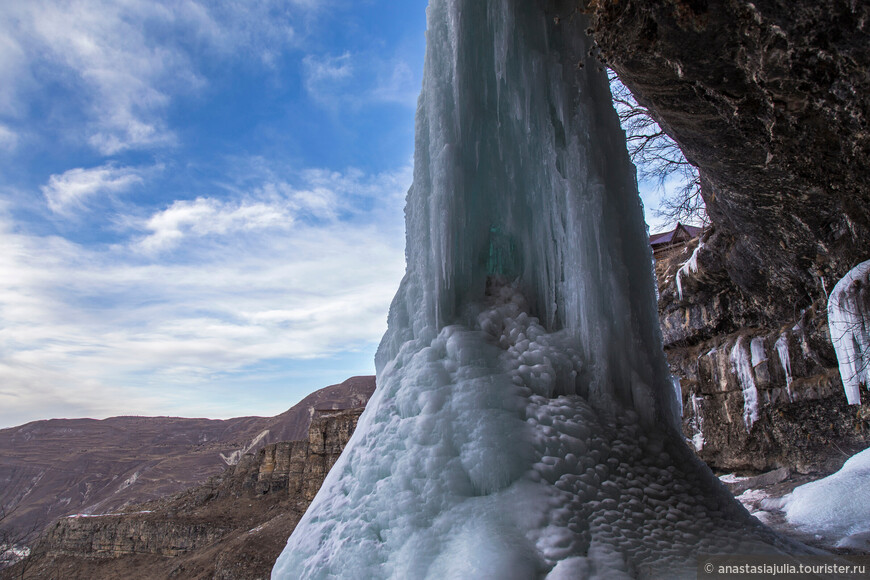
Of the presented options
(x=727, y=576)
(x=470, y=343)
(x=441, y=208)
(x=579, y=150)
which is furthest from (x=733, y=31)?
(x=727, y=576)

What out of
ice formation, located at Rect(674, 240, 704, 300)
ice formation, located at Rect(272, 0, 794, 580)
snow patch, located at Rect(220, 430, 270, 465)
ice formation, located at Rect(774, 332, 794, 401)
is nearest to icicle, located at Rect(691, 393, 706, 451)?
ice formation, located at Rect(774, 332, 794, 401)

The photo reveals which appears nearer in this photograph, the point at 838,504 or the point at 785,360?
the point at 838,504

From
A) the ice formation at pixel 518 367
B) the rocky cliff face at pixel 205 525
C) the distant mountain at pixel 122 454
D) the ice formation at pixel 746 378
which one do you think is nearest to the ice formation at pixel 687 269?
the ice formation at pixel 746 378

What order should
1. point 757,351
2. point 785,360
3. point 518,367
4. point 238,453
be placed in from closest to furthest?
1. point 518,367
2. point 785,360
3. point 757,351
4. point 238,453

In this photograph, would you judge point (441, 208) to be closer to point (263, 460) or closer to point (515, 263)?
point (515, 263)

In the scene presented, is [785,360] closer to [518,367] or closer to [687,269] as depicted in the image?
[687,269]

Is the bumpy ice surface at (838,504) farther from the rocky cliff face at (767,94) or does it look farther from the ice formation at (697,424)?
the ice formation at (697,424)

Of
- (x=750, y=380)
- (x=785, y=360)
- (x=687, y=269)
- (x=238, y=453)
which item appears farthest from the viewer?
(x=238, y=453)

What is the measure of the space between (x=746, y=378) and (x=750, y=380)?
0.11 metres

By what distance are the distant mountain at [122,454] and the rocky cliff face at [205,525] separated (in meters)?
16.6

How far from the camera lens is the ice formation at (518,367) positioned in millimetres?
2900

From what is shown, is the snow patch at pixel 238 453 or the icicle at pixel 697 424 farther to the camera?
the snow patch at pixel 238 453

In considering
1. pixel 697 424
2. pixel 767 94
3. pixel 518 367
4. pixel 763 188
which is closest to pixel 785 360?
pixel 697 424

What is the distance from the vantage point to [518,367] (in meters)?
3.84
